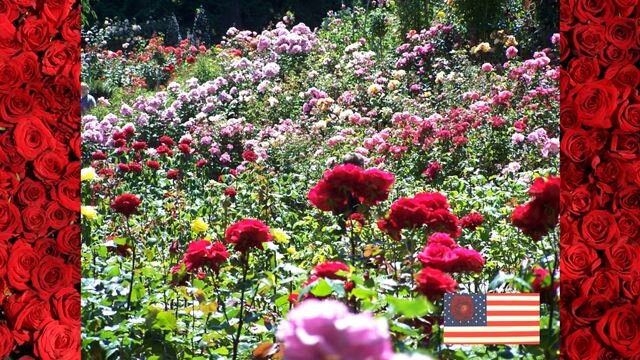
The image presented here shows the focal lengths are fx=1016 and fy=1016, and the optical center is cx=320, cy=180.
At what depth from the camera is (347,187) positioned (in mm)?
1636

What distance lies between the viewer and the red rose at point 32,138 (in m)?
1.83

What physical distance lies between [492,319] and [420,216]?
0.47m

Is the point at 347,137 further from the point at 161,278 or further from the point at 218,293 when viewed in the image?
the point at 218,293

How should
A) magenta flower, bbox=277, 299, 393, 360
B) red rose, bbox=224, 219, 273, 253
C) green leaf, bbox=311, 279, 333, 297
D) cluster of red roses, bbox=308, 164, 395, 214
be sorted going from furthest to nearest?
1. red rose, bbox=224, 219, 273, 253
2. cluster of red roses, bbox=308, 164, 395, 214
3. green leaf, bbox=311, 279, 333, 297
4. magenta flower, bbox=277, 299, 393, 360

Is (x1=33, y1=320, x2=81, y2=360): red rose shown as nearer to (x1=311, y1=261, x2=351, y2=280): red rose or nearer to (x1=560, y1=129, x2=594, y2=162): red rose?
(x1=311, y1=261, x2=351, y2=280): red rose

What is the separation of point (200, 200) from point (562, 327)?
1.95 metres

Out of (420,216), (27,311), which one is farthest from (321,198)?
(27,311)

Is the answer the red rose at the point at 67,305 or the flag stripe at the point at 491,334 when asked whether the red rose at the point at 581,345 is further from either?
the red rose at the point at 67,305

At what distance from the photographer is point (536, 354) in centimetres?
175

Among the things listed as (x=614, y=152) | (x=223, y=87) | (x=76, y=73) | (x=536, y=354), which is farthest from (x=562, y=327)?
(x=223, y=87)

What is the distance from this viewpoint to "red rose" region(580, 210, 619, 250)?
1.84 metres

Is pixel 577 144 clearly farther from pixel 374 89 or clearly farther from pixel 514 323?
pixel 374 89

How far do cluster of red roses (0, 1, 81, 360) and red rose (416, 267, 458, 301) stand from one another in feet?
2.37

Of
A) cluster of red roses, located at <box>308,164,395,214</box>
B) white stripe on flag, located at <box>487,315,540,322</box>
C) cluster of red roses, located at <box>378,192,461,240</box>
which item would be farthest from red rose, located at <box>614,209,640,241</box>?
cluster of red roses, located at <box>308,164,395,214</box>
